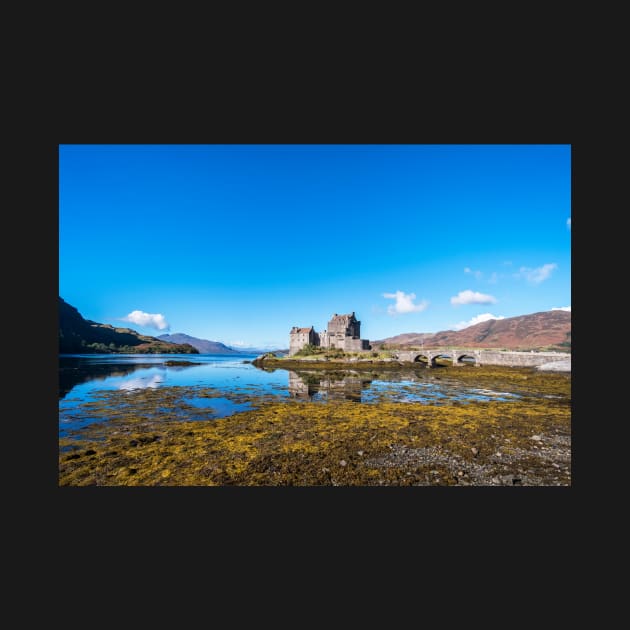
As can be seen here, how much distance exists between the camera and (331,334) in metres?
73.9

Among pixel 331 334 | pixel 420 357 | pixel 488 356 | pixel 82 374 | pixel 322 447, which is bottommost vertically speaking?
pixel 420 357

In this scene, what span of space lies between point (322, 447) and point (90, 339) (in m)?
162

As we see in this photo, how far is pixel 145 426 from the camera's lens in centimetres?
1195

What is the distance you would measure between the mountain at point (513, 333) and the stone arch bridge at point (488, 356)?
64713 mm

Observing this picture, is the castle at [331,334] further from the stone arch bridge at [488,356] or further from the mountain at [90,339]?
the mountain at [90,339]

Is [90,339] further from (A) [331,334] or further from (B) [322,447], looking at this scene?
(B) [322,447]

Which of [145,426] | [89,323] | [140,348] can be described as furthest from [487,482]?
[89,323]

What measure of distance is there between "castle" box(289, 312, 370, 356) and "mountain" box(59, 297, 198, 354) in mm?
89680

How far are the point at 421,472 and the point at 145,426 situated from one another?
1180 centimetres

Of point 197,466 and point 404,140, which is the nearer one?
point 197,466

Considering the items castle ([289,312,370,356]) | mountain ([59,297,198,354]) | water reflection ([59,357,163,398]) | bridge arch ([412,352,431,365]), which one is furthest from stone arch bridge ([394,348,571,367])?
mountain ([59,297,198,354])

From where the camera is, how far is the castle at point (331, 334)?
7206 cm

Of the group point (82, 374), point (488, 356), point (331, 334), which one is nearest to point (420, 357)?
point (488, 356)

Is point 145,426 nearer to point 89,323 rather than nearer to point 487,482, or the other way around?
point 487,482
